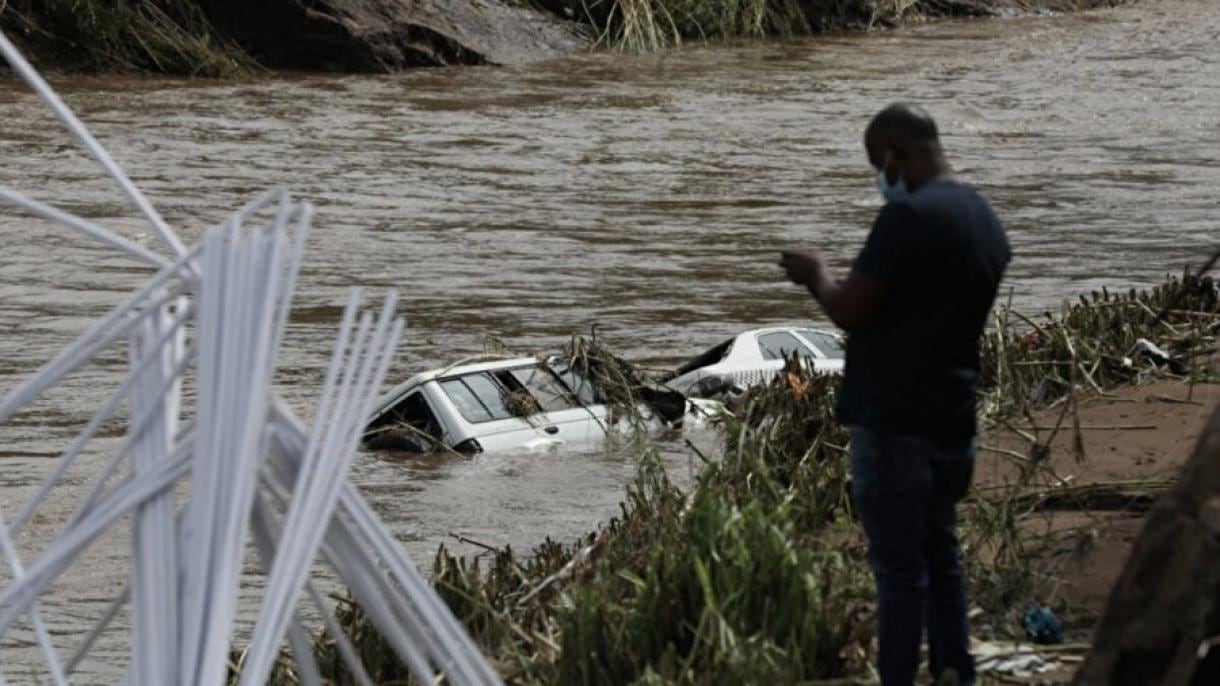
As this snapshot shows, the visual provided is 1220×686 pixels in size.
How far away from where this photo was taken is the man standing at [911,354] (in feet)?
16.9

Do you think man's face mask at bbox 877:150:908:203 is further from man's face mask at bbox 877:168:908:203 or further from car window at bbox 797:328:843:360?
car window at bbox 797:328:843:360

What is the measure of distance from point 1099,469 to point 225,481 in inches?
204

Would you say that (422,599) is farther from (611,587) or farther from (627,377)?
(627,377)

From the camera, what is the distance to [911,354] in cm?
519

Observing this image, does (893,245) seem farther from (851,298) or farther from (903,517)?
(903,517)

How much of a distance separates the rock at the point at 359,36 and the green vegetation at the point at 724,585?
107 feet

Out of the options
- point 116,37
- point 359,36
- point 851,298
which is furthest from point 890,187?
point 359,36

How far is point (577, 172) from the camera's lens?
31125mm

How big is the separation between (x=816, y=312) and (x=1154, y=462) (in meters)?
15.0

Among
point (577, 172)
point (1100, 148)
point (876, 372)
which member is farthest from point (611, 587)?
point (1100, 148)

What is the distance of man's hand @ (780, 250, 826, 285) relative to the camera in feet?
17.6

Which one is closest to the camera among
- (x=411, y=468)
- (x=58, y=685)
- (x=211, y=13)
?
(x=58, y=685)

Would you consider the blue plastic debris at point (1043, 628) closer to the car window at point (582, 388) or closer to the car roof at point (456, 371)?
the car roof at point (456, 371)

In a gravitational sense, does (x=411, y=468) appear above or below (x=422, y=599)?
below
